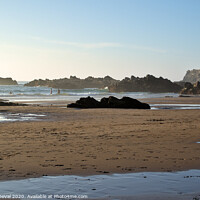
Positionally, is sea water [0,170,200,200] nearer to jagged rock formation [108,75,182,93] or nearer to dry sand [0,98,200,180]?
dry sand [0,98,200,180]

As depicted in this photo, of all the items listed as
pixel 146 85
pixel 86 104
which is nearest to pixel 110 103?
pixel 86 104

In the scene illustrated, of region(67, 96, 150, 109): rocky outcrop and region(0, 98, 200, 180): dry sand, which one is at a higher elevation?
region(67, 96, 150, 109): rocky outcrop

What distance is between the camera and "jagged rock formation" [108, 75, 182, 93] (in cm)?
15675

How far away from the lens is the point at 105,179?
7523mm

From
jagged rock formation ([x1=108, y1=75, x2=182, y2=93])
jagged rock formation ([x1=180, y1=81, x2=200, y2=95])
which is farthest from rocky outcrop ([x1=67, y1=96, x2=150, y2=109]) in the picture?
jagged rock formation ([x1=108, y1=75, x2=182, y2=93])

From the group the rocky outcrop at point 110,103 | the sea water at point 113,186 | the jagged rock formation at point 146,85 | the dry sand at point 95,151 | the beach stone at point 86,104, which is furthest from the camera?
the jagged rock formation at point 146,85

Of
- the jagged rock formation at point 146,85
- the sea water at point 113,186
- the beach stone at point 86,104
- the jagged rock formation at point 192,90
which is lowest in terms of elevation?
the sea water at point 113,186

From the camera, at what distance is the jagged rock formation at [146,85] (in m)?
157

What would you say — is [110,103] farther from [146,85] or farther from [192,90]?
[146,85]

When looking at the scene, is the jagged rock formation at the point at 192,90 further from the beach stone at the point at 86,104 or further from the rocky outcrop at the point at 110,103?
the beach stone at the point at 86,104

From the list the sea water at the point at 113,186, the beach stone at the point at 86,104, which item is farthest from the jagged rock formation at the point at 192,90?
the sea water at the point at 113,186

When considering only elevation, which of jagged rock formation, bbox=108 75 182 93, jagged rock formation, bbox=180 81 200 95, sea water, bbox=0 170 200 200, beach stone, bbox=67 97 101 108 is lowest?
sea water, bbox=0 170 200 200

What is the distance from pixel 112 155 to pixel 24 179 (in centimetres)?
337

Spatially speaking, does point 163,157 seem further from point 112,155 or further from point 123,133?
point 123,133
